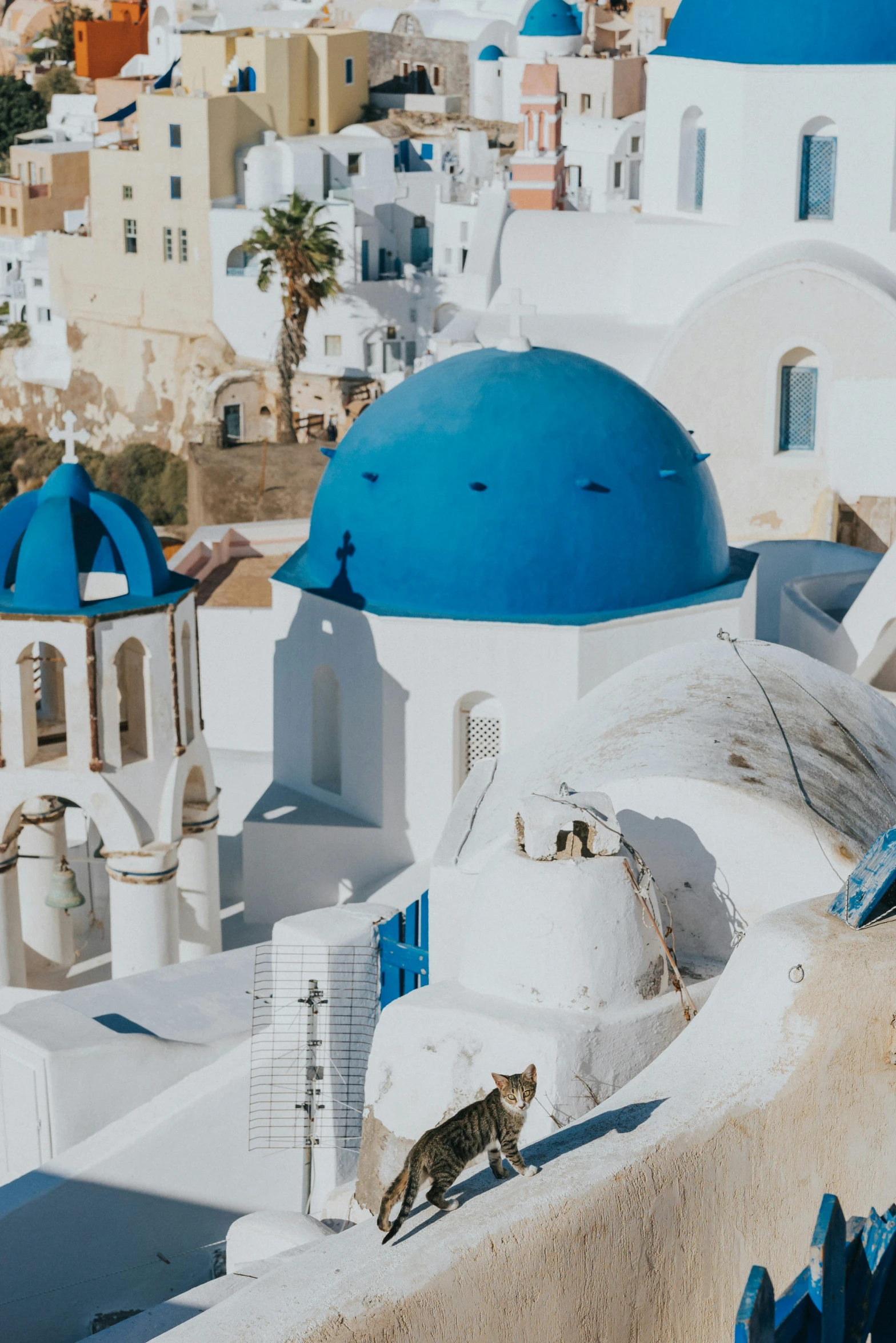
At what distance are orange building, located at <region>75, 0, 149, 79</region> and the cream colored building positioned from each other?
2074cm

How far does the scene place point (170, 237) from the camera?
50062 millimetres

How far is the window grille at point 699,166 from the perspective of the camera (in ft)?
75.7

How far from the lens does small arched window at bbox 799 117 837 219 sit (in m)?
22.2

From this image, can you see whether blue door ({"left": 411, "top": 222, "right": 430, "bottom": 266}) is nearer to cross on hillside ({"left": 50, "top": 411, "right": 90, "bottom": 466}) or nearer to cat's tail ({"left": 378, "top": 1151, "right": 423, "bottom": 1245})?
cross on hillside ({"left": 50, "top": 411, "right": 90, "bottom": 466})

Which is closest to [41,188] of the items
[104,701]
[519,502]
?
[519,502]

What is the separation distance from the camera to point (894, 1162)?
556 centimetres

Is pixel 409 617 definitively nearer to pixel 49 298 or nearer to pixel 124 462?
pixel 124 462

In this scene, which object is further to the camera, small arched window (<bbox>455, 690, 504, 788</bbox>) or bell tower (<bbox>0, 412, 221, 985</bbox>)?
small arched window (<bbox>455, 690, 504, 788</bbox>)

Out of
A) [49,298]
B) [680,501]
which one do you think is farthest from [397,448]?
[49,298]

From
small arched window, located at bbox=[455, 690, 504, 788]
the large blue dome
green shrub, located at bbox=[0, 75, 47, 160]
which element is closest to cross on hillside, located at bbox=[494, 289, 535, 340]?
the large blue dome

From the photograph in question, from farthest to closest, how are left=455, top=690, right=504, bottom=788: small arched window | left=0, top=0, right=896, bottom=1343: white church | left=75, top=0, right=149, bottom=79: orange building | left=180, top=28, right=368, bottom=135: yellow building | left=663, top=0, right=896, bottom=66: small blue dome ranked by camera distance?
1. left=75, top=0, right=149, bottom=79: orange building
2. left=180, top=28, right=368, bottom=135: yellow building
3. left=663, top=0, right=896, bottom=66: small blue dome
4. left=455, top=690, right=504, bottom=788: small arched window
5. left=0, top=0, right=896, bottom=1343: white church

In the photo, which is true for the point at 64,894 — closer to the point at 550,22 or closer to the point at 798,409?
the point at 798,409

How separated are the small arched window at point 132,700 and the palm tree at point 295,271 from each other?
32.4 m

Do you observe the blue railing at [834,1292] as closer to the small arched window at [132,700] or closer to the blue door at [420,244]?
the small arched window at [132,700]
